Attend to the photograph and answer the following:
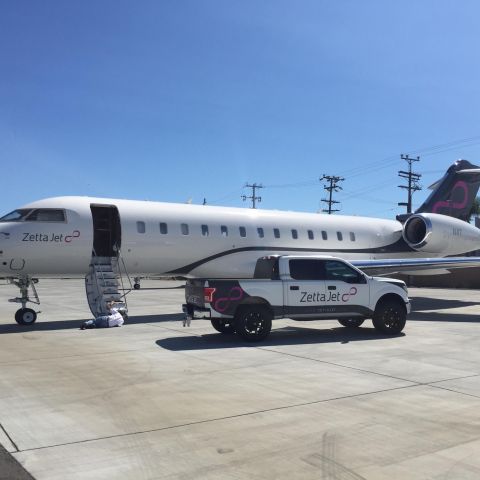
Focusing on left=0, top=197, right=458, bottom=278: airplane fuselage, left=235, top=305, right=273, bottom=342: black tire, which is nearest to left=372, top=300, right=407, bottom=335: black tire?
left=235, top=305, right=273, bottom=342: black tire

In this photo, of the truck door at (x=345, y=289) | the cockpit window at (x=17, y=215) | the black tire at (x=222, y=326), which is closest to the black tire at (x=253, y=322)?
the black tire at (x=222, y=326)

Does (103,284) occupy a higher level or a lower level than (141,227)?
lower

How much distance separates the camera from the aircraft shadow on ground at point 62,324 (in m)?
14.7

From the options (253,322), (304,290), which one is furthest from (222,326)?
(304,290)

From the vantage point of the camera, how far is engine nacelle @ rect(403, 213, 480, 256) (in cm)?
2244

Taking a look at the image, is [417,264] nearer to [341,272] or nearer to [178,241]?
[341,272]

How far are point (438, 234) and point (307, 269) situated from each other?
1176 centimetres

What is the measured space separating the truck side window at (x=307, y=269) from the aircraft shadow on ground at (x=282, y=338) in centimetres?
142

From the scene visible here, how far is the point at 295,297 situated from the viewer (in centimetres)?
1230

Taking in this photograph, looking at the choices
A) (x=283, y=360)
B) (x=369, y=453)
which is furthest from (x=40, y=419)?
(x=283, y=360)

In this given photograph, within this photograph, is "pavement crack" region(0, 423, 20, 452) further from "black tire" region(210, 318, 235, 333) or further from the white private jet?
the white private jet

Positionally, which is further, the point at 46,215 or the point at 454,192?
the point at 454,192

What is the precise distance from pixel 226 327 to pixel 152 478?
27.9 ft

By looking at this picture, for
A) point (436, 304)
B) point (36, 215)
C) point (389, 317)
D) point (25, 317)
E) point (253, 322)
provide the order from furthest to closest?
point (436, 304), point (36, 215), point (25, 317), point (389, 317), point (253, 322)
